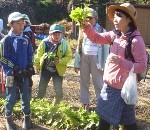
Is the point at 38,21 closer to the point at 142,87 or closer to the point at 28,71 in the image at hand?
the point at 142,87

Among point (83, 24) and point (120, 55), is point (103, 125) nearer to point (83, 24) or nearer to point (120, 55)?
point (120, 55)

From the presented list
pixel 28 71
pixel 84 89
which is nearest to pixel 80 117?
pixel 84 89

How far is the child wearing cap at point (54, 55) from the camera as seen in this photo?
5.34 metres

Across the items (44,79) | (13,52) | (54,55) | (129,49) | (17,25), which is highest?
(17,25)

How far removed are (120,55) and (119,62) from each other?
0.74ft

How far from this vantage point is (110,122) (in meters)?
3.95

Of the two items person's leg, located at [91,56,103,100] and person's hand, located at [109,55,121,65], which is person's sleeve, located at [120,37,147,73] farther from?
person's leg, located at [91,56,103,100]

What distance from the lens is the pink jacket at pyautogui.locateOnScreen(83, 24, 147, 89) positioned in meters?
3.57

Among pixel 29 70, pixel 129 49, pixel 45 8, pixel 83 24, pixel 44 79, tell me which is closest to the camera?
pixel 129 49

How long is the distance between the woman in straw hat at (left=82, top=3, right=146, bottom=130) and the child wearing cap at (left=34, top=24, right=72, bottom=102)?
140 centimetres

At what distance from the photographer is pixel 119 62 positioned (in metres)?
3.54

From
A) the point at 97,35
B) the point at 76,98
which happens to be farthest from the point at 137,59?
the point at 76,98

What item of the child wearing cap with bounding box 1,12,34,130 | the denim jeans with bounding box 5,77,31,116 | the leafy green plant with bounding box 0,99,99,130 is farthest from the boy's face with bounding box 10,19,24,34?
the leafy green plant with bounding box 0,99,99,130

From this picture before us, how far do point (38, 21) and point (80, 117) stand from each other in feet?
56.2
